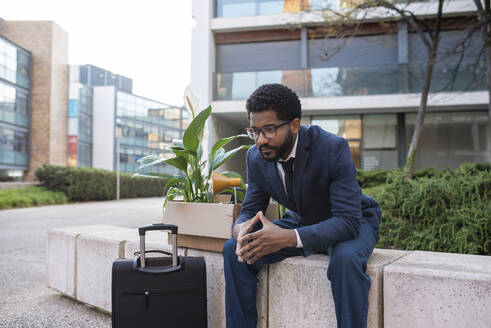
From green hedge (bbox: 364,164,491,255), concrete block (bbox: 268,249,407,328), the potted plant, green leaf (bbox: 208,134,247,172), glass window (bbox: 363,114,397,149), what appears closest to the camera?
concrete block (bbox: 268,249,407,328)

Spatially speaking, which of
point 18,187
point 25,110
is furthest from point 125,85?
point 18,187

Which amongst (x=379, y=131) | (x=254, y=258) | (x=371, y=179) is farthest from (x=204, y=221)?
(x=379, y=131)

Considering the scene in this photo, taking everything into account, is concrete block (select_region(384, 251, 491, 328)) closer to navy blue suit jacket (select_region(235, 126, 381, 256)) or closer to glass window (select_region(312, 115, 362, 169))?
navy blue suit jacket (select_region(235, 126, 381, 256))

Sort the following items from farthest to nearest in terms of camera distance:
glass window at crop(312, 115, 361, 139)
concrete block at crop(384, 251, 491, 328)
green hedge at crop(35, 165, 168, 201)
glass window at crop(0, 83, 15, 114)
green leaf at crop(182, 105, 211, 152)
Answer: glass window at crop(0, 83, 15, 114) → green hedge at crop(35, 165, 168, 201) → glass window at crop(312, 115, 361, 139) → green leaf at crop(182, 105, 211, 152) → concrete block at crop(384, 251, 491, 328)

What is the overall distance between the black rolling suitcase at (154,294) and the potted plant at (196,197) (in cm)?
34

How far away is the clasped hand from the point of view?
1.81 meters

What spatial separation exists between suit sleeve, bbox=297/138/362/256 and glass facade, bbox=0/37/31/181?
29479 mm

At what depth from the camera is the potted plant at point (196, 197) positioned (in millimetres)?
2307

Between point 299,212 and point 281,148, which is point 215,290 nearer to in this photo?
point 299,212

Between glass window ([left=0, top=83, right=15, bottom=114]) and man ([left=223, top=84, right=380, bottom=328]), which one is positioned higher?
glass window ([left=0, top=83, right=15, bottom=114])

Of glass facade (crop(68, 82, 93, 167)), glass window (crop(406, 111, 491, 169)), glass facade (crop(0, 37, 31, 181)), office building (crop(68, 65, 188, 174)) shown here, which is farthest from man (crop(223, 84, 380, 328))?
glass facade (crop(68, 82, 93, 167))

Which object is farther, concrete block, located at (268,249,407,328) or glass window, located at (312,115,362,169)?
glass window, located at (312,115,362,169)

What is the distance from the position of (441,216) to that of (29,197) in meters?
15.9

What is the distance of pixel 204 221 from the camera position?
2354mm
